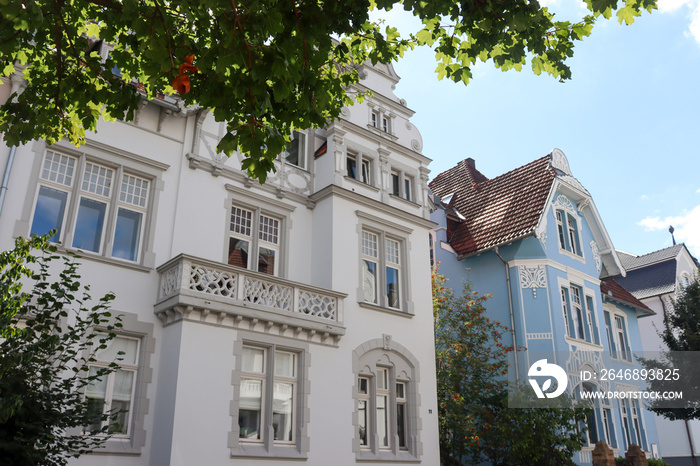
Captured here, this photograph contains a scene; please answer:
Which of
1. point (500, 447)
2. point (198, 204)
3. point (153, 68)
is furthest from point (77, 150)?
point (500, 447)

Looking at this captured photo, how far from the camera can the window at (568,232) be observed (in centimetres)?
2294

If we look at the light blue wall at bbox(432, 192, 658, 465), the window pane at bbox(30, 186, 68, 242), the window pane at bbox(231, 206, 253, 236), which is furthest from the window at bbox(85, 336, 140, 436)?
the light blue wall at bbox(432, 192, 658, 465)

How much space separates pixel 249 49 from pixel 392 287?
11195 mm

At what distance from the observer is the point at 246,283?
12641 millimetres

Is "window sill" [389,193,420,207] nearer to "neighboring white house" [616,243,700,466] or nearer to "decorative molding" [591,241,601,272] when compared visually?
"decorative molding" [591,241,601,272]

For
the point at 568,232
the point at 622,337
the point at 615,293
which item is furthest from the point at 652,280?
the point at 568,232

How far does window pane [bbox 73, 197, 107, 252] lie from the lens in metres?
11.8

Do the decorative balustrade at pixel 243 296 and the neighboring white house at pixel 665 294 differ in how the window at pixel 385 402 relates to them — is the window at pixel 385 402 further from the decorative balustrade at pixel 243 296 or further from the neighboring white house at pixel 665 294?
the neighboring white house at pixel 665 294

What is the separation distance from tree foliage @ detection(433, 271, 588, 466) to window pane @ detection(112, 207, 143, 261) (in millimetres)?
9727

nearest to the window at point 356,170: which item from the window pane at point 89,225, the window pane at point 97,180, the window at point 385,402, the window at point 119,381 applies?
the window at point 385,402

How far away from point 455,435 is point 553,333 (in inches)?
218

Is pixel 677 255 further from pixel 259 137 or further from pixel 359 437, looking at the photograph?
pixel 259 137

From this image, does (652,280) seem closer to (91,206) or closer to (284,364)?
(284,364)

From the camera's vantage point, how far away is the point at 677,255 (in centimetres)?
3272
